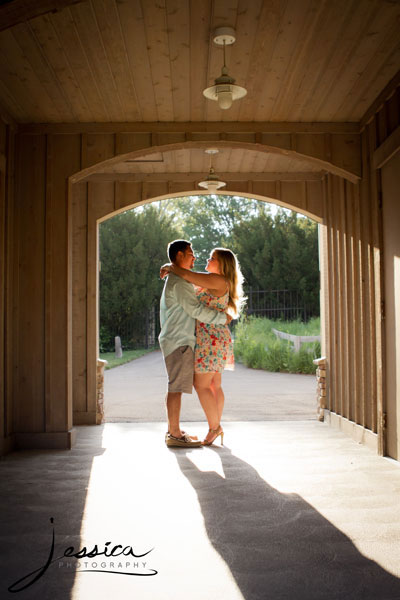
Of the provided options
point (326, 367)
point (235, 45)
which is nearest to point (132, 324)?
point (326, 367)

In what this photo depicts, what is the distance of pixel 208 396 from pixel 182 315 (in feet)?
2.54

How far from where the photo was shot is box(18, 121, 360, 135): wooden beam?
18.1 feet

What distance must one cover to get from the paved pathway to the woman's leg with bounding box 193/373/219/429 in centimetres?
166

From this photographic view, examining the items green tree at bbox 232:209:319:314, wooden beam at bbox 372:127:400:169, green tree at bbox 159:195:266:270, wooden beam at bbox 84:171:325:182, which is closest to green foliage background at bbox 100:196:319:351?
green tree at bbox 232:209:319:314

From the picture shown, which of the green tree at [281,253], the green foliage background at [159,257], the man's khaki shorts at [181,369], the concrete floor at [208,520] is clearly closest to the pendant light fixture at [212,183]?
the man's khaki shorts at [181,369]

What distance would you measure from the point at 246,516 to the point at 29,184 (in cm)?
372

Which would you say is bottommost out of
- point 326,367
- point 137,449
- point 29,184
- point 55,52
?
point 137,449

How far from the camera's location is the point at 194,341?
5441 millimetres

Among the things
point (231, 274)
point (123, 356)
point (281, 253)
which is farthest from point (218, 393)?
point (281, 253)

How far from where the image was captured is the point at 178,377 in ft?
17.5

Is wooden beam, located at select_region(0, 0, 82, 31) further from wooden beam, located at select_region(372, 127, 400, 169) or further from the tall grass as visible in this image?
the tall grass

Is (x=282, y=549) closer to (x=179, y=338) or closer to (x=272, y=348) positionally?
(x=179, y=338)

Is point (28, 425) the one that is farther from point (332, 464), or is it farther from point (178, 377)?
point (332, 464)

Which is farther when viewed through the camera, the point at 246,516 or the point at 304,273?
the point at 304,273
